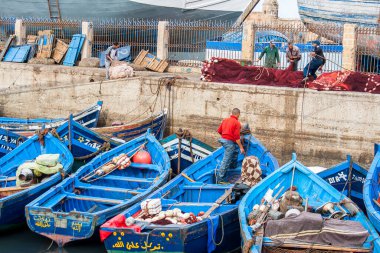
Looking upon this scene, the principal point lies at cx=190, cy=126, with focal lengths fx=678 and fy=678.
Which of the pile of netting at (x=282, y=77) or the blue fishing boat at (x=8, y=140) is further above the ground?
the pile of netting at (x=282, y=77)

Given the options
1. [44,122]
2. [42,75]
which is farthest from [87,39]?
[44,122]

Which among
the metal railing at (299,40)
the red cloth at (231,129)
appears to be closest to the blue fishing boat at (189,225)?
the red cloth at (231,129)

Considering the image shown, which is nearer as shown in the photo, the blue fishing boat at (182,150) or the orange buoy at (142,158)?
the orange buoy at (142,158)

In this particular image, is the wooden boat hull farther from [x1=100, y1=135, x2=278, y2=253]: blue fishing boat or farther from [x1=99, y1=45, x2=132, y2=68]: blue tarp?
[x1=99, y1=45, x2=132, y2=68]: blue tarp

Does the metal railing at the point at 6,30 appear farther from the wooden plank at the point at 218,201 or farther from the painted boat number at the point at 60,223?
the wooden plank at the point at 218,201

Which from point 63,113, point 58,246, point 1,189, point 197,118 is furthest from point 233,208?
point 63,113

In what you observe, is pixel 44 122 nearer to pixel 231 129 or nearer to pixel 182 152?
pixel 182 152

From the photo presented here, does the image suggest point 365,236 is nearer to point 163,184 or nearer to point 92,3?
point 163,184

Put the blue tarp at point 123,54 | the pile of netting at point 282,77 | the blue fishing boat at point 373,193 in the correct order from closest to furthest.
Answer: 1. the blue fishing boat at point 373,193
2. the pile of netting at point 282,77
3. the blue tarp at point 123,54

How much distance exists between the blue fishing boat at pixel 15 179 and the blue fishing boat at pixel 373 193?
5.88 m

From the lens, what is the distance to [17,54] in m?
23.4

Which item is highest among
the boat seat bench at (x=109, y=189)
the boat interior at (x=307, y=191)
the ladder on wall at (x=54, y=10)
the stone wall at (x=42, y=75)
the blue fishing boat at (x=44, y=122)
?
the ladder on wall at (x=54, y=10)

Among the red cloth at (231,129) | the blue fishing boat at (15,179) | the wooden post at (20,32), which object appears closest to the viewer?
the blue fishing boat at (15,179)

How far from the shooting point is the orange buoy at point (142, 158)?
14.5 m
